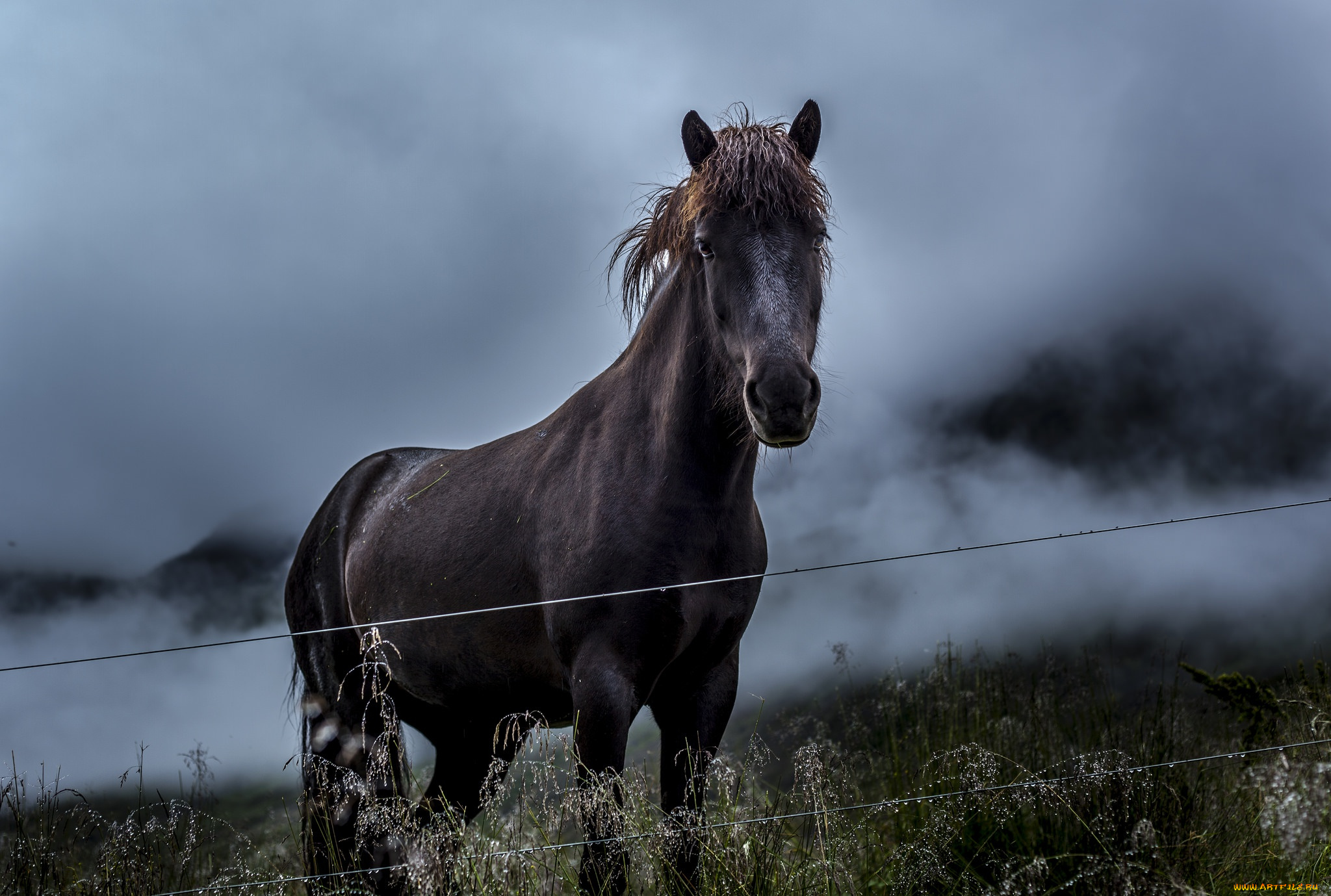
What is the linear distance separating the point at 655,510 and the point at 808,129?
1.61 meters

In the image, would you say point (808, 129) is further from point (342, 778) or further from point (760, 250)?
point (342, 778)

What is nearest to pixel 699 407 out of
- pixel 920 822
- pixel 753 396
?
pixel 753 396

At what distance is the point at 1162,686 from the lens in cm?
420

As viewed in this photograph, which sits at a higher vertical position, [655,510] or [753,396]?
[753,396]

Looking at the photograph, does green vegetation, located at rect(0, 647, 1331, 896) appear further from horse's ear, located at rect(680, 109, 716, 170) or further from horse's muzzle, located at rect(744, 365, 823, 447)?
horse's ear, located at rect(680, 109, 716, 170)

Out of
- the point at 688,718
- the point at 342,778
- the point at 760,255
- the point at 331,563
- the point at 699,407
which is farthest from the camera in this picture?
the point at 331,563

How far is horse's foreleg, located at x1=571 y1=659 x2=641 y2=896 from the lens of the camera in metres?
2.72

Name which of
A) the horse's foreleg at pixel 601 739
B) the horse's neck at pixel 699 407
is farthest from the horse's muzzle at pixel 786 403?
the horse's foreleg at pixel 601 739

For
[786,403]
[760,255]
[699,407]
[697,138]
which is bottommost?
[786,403]

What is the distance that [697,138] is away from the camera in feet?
10.3

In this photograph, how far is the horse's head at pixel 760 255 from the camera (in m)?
2.51

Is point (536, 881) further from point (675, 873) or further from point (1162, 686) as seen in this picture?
point (1162, 686)

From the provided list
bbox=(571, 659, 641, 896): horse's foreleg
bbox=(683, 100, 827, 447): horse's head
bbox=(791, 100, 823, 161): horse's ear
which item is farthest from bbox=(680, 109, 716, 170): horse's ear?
bbox=(571, 659, 641, 896): horse's foreleg

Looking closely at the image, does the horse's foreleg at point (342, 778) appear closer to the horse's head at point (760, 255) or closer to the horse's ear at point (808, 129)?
the horse's head at point (760, 255)
